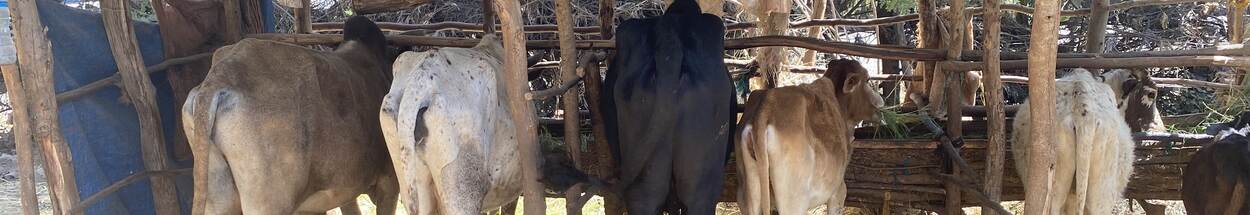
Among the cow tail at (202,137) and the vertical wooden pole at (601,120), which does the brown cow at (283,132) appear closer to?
the cow tail at (202,137)

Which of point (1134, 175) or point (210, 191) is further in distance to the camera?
point (1134, 175)

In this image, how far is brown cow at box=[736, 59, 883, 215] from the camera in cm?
441

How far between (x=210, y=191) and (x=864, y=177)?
3.43 meters

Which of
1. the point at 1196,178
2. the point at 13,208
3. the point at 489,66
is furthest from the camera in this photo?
the point at 13,208

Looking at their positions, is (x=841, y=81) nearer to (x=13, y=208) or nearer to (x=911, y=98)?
(x=911, y=98)

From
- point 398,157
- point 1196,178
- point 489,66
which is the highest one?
point 489,66

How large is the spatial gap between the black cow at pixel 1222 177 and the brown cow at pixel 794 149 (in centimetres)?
176

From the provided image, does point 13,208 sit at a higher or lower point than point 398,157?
lower

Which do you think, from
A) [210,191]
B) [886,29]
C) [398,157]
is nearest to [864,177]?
[398,157]

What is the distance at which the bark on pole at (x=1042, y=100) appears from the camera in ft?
12.3

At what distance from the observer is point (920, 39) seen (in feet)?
20.5

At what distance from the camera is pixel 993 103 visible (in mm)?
4605

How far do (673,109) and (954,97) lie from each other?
185 cm

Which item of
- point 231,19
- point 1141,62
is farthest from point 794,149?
point 231,19
